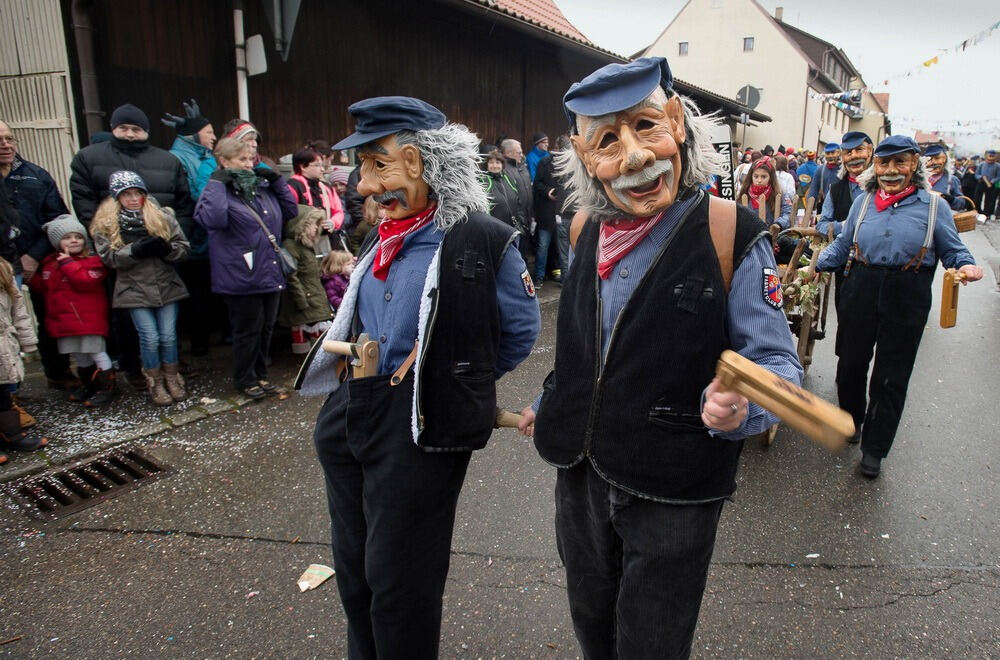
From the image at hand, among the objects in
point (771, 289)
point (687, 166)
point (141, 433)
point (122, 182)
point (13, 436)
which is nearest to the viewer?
point (771, 289)

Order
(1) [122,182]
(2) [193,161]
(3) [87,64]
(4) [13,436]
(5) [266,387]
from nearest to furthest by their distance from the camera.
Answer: (4) [13,436] → (1) [122,182] → (5) [266,387] → (3) [87,64] → (2) [193,161]

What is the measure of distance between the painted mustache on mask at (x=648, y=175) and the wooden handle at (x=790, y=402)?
21.6 inches

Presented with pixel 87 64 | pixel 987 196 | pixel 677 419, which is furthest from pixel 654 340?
pixel 987 196

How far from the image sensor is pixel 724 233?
1706 mm

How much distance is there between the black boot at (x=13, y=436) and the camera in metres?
4.19

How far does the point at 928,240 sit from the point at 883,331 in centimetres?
56

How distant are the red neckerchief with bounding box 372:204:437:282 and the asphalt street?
37.4 inches

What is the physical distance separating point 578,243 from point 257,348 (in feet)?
12.7

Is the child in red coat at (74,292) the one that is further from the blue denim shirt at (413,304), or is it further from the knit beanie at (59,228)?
the blue denim shirt at (413,304)

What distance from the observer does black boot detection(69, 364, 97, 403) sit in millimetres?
5020

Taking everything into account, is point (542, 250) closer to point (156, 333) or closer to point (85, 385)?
point (156, 333)

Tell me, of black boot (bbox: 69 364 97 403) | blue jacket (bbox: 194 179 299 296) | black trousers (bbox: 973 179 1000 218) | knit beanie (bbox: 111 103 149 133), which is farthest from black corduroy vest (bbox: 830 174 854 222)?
black trousers (bbox: 973 179 1000 218)

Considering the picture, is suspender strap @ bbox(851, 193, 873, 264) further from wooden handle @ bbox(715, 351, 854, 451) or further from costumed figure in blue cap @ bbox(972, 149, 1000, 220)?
costumed figure in blue cap @ bbox(972, 149, 1000, 220)

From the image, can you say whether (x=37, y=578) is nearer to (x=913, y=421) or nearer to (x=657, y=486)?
(x=657, y=486)
